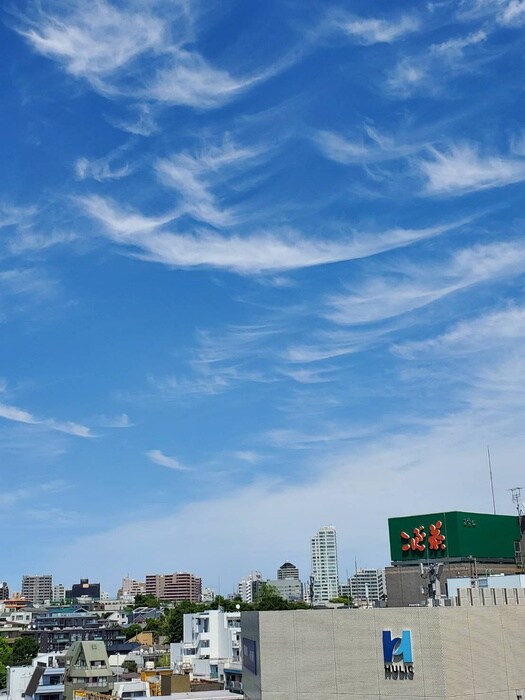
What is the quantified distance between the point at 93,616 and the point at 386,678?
A: 124 metres

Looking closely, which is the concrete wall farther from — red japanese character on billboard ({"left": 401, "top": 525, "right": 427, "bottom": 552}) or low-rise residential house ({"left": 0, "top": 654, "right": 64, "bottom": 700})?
low-rise residential house ({"left": 0, "top": 654, "right": 64, "bottom": 700})

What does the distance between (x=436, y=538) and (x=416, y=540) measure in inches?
A: 106

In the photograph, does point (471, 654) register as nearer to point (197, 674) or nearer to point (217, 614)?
point (197, 674)

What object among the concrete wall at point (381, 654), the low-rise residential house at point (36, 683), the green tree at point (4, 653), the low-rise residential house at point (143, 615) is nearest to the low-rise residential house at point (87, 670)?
the low-rise residential house at point (36, 683)

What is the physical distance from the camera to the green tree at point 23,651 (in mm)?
116438

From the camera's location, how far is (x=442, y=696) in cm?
3459

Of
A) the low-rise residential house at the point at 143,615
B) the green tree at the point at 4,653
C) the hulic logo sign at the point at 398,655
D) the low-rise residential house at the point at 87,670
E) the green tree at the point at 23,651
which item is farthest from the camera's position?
the low-rise residential house at the point at 143,615

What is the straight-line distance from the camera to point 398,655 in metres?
36.2

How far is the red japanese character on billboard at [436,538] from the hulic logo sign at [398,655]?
26.6 metres

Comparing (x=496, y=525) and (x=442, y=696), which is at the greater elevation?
(x=496, y=525)

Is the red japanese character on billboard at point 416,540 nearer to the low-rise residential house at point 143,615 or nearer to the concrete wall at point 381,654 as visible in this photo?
the concrete wall at point 381,654

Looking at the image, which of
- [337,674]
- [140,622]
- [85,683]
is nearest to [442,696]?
[337,674]

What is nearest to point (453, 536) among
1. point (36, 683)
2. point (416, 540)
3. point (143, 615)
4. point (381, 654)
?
point (416, 540)

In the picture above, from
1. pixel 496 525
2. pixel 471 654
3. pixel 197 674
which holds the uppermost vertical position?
pixel 496 525
